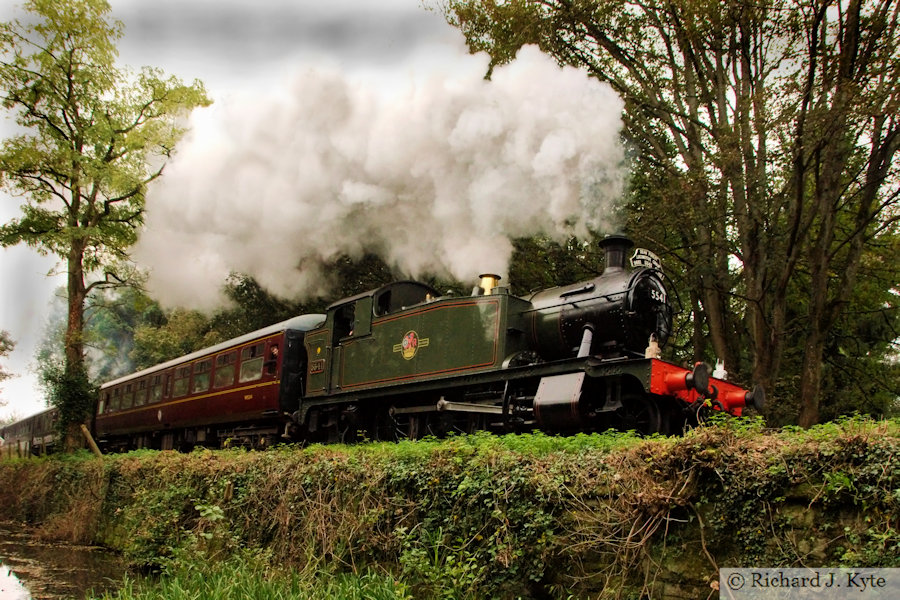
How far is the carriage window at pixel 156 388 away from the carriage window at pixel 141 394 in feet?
1.77

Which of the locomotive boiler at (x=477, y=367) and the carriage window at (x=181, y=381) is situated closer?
the locomotive boiler at (x=477, y=367)

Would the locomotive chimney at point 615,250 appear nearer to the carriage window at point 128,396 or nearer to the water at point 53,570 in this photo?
the water at point 53,570

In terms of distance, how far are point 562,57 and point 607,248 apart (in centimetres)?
750

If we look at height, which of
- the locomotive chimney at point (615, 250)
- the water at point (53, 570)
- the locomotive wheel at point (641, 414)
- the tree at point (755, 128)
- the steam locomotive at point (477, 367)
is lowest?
Result: the water at point (53, 570)

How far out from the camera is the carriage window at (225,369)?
15820mm

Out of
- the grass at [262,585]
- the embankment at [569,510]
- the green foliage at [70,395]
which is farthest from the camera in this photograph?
the green foliage at [70,395]

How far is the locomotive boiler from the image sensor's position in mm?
8961

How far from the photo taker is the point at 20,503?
16438 millimetres

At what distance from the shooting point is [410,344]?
1142 cm

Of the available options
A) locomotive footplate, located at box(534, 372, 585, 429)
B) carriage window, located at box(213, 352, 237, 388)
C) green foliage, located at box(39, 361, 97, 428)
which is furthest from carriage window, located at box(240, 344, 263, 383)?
locomotive footplate, located at box(534, 372, 585, 429)

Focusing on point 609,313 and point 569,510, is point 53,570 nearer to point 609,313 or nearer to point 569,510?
point 569,510

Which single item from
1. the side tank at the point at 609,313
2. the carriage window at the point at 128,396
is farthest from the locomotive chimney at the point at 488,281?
the carriage window at the point at 128,396

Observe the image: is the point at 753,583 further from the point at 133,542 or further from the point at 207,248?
the point at 207,248

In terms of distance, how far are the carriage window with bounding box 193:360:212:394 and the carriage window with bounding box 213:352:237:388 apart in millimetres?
465
